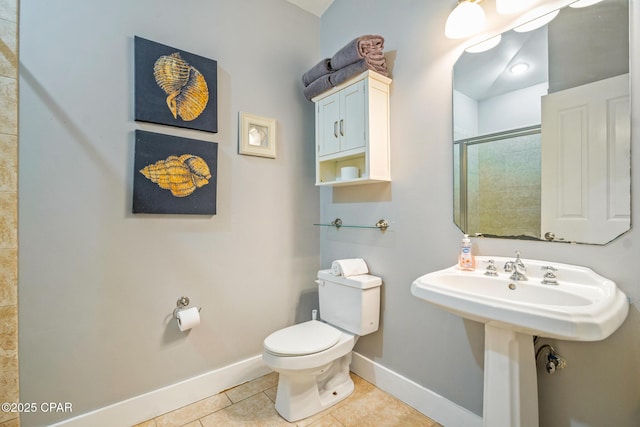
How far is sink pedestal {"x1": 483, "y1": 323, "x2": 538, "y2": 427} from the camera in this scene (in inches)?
40.4

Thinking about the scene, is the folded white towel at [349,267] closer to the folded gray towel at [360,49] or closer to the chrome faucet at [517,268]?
the chrome faucet at [517,268]

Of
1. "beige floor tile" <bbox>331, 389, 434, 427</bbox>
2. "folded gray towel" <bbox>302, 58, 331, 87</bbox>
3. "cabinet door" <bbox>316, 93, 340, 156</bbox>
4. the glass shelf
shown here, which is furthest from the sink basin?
"folded gray towel" <bbox>302, 58, 331, 87</bbox>

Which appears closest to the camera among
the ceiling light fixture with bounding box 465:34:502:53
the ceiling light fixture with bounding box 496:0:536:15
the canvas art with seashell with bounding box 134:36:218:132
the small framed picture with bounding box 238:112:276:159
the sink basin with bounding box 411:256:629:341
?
the sink basin with bounding box 411:256:629:341

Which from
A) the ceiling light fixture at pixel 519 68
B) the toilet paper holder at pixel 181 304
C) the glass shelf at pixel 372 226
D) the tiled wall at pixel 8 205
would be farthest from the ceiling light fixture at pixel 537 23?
the toilet paper holder at pixel 181 304

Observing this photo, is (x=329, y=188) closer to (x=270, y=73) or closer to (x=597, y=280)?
(x=270, y=73)

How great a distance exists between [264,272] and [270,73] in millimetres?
1408

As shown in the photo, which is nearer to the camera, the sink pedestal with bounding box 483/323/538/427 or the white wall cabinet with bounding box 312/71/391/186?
the sink pedestal with bounding box 483/323/538/427

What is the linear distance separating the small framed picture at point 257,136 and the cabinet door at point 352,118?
508 mm

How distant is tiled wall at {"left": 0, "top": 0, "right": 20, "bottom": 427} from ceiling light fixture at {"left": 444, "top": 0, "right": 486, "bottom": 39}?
1839 mm

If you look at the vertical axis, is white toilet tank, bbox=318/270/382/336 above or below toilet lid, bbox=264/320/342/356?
above

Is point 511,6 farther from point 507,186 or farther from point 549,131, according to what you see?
point 507,186

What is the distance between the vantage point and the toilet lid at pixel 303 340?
1482 millimetres

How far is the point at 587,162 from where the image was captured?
1.10m

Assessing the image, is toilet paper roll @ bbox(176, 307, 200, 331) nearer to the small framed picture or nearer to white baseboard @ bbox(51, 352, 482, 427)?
white baseboard @ bbox(51, 352, 482, 427)
